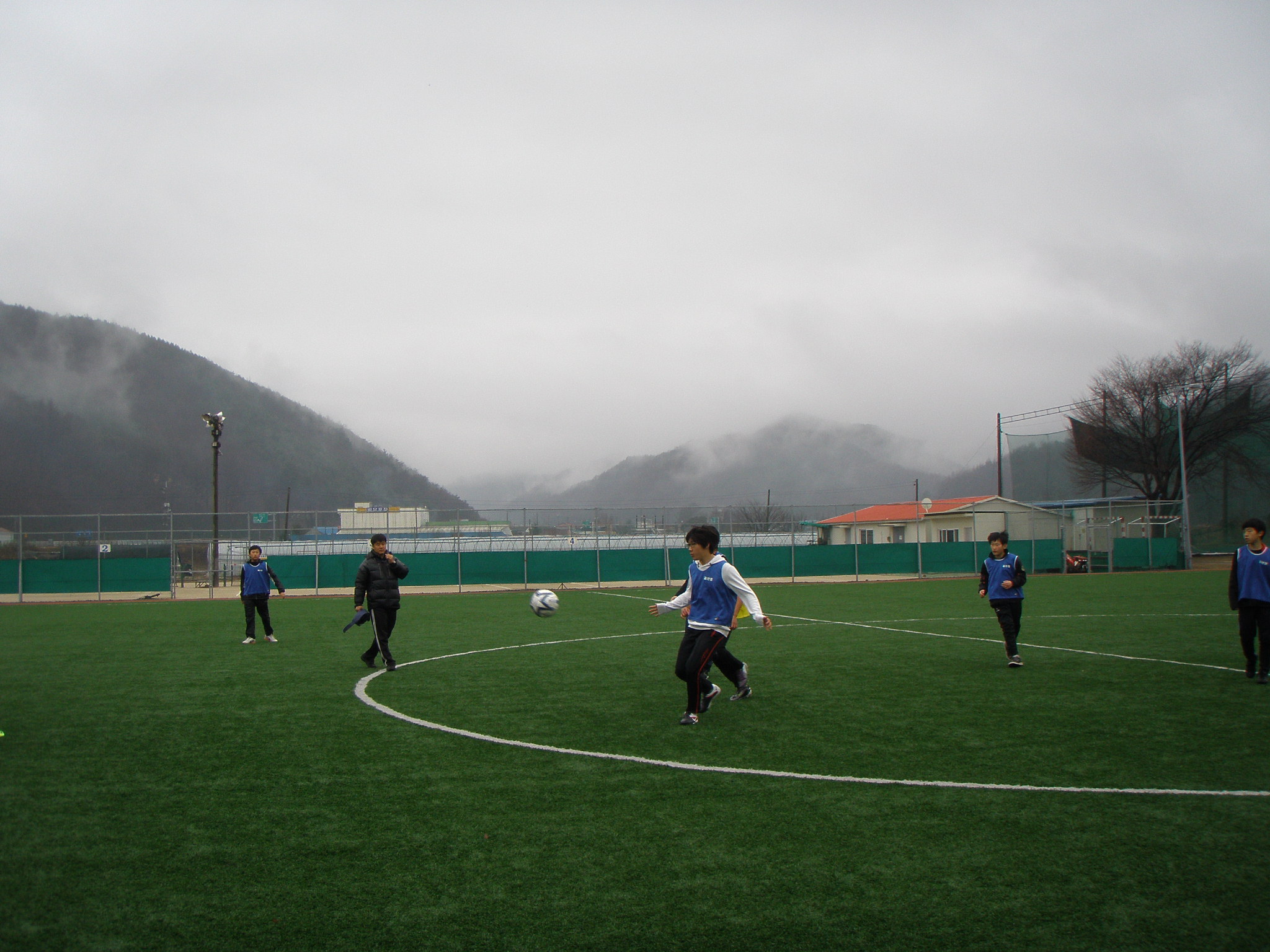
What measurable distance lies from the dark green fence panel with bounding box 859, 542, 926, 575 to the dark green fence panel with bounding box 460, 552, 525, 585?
13870 mm

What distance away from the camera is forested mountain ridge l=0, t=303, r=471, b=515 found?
140000 millimetres

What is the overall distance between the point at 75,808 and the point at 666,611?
16.3 ft

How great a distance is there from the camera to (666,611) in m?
8.78

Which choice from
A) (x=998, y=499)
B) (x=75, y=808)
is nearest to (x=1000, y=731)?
(x=75, y=808)

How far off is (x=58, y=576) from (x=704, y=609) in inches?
1256

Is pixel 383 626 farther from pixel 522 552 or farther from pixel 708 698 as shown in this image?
pixel 522 552

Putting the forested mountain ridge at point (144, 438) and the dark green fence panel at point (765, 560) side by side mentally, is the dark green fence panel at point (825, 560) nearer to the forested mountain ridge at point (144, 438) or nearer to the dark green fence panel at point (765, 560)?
the dark green fence panel at point (765, 560)

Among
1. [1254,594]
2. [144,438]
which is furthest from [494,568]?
[144,438]

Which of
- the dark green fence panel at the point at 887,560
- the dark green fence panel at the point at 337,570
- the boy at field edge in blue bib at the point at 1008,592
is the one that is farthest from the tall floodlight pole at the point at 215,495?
the boy at field edge in blue bib at the point at 1008,592

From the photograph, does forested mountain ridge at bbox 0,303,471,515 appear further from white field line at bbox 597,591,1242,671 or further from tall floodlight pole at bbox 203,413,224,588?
white field line at bbox 597,591,1242,671

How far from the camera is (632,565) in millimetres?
35281

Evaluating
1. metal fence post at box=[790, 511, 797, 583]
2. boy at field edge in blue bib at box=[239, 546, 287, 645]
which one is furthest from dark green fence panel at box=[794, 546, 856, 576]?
boy at field edge in blue bib at box=[239, 546, 287, 645]

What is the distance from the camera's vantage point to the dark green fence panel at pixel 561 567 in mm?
34719

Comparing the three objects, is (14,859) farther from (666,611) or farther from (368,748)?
(666,611)
